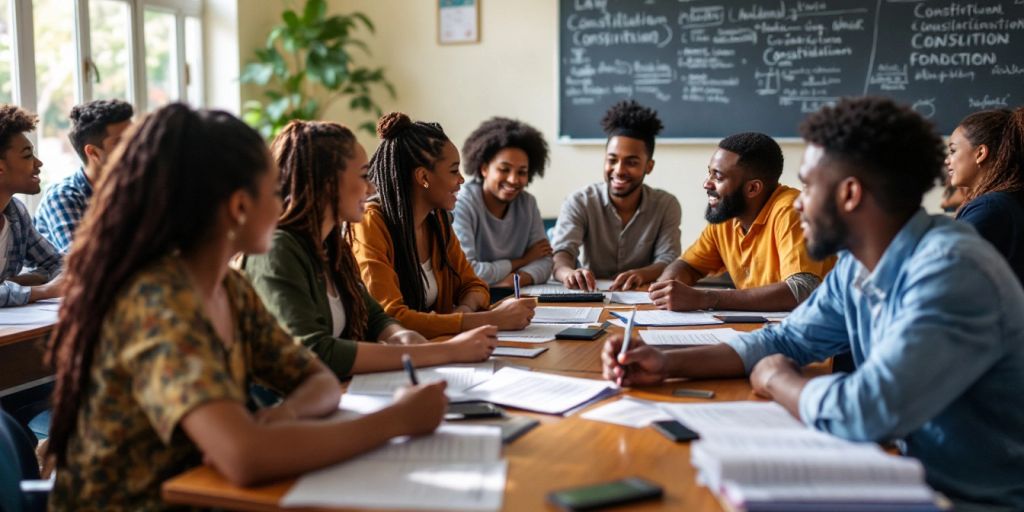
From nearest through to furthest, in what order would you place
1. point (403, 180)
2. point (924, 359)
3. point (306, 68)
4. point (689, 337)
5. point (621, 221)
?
point (924, 359) → point (689, 337) → point (403, 180) → point (621, 221) → point (306, 68)

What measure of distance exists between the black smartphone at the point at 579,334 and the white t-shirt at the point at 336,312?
1.78ft

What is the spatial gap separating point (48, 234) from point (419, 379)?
2.24 metres

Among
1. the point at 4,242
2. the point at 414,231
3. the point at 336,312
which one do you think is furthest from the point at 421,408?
the point at 4,242

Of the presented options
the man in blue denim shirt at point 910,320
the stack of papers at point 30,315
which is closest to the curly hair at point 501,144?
the stack of papers at point 30,315

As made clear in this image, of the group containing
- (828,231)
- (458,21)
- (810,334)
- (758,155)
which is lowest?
(810,334)

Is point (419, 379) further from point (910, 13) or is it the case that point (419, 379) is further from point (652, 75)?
point (910, 13)

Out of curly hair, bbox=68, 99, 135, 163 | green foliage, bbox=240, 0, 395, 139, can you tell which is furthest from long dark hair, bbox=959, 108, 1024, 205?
green foliage, bbox=240, 0, 395, 139

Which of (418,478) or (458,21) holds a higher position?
(458,21)

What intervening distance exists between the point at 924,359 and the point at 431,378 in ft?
3.01

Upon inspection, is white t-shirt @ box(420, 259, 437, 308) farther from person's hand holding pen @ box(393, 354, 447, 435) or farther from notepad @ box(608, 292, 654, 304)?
person's hand holding pen @ box(393, 354, 447, 435)

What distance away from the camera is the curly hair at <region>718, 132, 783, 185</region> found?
2.98 meters

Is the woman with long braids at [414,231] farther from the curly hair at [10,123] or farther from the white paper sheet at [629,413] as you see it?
the curly hair at [10,123]

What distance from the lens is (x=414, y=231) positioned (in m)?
2.69

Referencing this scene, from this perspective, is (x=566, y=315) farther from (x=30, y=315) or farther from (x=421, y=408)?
(x=30, y=315)
